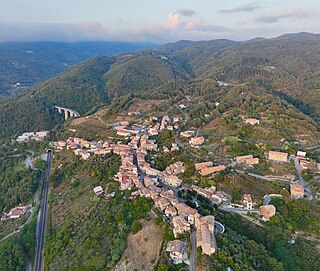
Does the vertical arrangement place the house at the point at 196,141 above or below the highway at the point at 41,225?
above

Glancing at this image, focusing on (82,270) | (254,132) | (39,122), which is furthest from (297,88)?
(82,270)

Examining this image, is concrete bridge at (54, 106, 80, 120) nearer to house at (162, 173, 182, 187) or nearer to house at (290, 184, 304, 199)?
house at (162, 173, 182, 187)

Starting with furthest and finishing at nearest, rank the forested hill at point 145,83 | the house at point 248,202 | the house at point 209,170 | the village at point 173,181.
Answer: the forested hill at point 145,83 < the house at point 209,170 < the house at point 248,202 < the village at point 173,181

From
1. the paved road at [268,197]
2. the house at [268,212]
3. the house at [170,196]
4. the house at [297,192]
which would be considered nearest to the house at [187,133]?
the paved road at [268,197]

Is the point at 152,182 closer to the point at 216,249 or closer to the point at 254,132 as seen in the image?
the point at 216,249

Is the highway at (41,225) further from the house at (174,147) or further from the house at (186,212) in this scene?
the house at (174,147)

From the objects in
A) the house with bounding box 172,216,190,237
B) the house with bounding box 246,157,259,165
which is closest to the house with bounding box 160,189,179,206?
the house with bounding box 172,216,190,237

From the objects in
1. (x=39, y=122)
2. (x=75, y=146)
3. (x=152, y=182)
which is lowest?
(x=39, y=122)

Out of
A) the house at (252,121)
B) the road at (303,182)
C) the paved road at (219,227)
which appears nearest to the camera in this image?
the paved road at (219,227)
